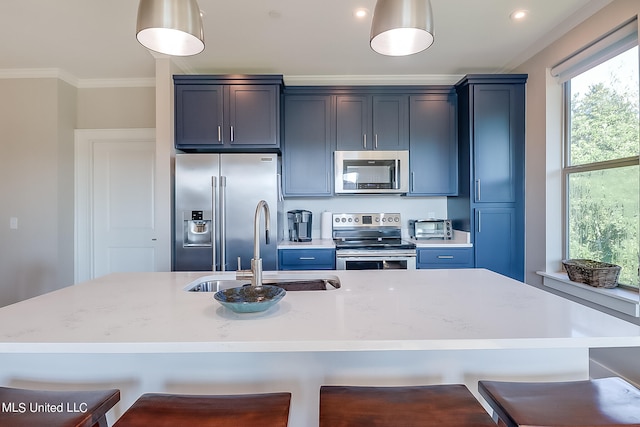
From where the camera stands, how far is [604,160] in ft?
7.52

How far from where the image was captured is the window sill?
6.44ft

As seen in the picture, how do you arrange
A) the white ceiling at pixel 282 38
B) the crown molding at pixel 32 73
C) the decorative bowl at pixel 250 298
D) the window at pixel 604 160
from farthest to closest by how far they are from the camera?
the crown molding at pixel 32 73 → the white ceiling at pixel 282 38 → the window at pixel 604 160 → the decorative bowl at pixel 250 298

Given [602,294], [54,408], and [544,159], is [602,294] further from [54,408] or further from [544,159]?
[54,408]

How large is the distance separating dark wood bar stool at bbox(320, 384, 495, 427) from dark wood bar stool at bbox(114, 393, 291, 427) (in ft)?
0.42

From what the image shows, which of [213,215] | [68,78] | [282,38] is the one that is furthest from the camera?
[68,78]

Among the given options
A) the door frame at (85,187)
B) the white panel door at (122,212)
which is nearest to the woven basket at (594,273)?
the white panel door at (122,212)

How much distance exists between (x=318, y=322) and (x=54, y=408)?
2.44ft

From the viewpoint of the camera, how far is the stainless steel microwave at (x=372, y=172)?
3.21m

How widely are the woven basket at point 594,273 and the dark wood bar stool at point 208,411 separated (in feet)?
7.65

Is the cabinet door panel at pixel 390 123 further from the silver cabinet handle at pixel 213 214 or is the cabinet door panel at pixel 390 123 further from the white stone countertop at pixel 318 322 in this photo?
the white stone countertop at pixel 318 322

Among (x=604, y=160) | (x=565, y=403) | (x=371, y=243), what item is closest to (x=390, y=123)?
(x=371, y=243)

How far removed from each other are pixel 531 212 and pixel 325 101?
2170mm

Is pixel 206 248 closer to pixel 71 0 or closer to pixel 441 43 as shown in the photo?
pixel 71 0

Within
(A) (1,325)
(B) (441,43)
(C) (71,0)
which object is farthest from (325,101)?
(A) (1,325)
